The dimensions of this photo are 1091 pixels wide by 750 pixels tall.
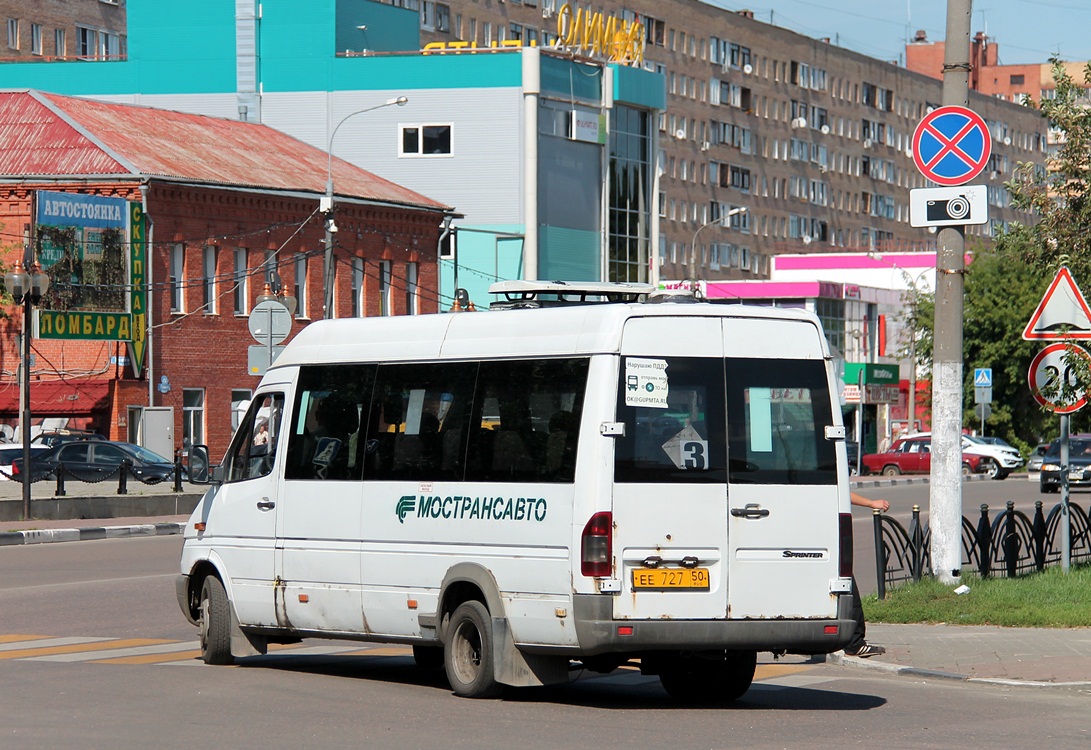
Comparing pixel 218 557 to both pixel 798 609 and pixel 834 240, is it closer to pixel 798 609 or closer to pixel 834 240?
pixel 798 609

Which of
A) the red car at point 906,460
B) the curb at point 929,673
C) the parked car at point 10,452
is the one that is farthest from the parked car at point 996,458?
the curb at point 929,673

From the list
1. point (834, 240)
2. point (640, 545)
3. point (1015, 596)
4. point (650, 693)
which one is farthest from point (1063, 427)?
point (834, 240)

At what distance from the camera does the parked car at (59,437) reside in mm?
49719

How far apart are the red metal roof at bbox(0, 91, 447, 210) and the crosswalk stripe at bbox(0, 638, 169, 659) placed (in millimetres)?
40713

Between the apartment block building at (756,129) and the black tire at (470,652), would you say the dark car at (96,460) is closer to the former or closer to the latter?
the black tire at (470,652)

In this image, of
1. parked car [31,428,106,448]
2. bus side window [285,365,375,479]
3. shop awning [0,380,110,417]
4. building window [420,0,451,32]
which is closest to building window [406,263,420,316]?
shop awning [0,380,110,417]

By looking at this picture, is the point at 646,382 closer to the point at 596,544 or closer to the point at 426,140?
the point at 596,544

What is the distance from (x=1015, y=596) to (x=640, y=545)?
281 inches

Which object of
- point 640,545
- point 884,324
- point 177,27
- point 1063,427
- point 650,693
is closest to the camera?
point 640,545

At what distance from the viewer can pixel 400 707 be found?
11.7m

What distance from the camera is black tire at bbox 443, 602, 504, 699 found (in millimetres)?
11883

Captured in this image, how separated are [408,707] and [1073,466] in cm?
4260

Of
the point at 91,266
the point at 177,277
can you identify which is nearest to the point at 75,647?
the point at 91,266

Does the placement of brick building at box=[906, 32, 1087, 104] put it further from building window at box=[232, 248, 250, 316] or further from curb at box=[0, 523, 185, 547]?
curb at box=[0, 523, 185, 547]
